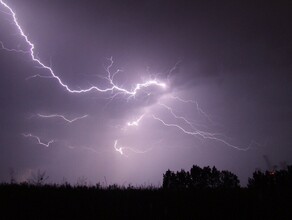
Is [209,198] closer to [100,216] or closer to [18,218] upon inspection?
[100,216]

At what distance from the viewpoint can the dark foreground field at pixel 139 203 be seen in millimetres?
4492

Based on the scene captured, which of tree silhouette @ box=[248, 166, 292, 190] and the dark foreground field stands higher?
tree silhouette @ box=[248, 166, 292, 190]

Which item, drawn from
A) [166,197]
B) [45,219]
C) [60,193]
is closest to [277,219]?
[166,197]

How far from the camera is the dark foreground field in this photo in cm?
449

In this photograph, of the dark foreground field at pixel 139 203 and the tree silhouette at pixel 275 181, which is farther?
the tree silhouette at pixel 275 181

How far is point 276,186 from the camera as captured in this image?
21.3 feet

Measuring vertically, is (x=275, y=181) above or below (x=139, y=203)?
above

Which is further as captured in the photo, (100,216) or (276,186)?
(276,186)

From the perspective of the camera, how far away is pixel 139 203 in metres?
5.06

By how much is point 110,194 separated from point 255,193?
9.23 ft

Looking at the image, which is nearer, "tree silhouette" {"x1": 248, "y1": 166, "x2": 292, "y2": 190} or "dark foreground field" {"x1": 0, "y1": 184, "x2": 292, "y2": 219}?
"dark foreground field" {"x1": 0, "y1": 184, "x2": 292, "y2": 219}

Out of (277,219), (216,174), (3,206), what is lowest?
(277,219)

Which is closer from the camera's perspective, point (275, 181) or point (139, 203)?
point (139, 203)

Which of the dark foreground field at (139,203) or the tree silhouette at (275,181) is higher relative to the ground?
the tree silhouette at (275,181)
